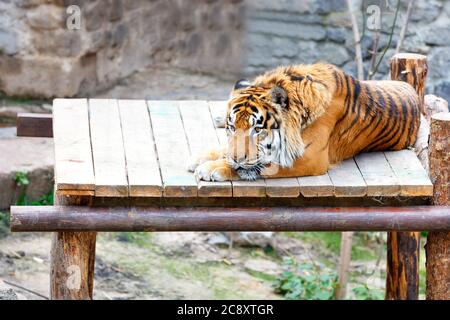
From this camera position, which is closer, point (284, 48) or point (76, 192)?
point (76, 192)


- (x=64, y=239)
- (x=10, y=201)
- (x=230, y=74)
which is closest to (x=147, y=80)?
(x=230, y=74)

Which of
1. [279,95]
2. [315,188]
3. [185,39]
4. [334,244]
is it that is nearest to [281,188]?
[315,188]

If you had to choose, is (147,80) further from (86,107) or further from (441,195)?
(441,195)

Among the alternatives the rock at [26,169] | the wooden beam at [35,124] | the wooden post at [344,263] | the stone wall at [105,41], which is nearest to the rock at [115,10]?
the stone wall at [105,41]

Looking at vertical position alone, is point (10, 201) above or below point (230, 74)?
below

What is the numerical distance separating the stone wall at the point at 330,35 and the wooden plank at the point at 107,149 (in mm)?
2991

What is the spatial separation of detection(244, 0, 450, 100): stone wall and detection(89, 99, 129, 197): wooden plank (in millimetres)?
2991

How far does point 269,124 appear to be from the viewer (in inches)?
185

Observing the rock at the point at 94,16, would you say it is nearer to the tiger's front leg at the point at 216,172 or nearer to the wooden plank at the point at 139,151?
the wooden plank at the point at 139,151

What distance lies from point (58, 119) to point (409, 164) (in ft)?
6.07

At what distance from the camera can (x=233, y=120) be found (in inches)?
186

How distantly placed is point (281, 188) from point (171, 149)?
28.5 inches

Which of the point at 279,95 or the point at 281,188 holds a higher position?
the point at 279,95

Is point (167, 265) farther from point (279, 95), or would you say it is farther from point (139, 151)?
point (279, 95)
